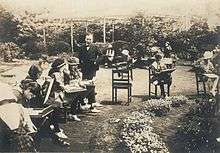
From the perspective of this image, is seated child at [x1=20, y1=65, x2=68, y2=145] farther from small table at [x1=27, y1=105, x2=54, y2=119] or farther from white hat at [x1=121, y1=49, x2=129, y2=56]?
white hat at [x1=121, y1=49, x2=129, y2=56]

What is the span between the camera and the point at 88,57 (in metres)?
5.82

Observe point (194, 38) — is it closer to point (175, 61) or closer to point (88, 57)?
point (175, 61)

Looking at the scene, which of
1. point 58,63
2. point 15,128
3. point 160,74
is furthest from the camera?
point 160,74

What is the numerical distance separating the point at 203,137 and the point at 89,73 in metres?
1.20

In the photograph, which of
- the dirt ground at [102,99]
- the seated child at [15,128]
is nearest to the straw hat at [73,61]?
the dirt ground at [102,99]

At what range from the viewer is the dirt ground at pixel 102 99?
5.58 meters

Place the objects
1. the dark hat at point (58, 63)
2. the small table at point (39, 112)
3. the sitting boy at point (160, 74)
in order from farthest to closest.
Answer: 1. the sitting boy at point (160, 74)
2. the dark hat at point (58, 63)
3. the small table at point (39, 112)

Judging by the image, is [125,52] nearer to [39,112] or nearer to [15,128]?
[39,112]

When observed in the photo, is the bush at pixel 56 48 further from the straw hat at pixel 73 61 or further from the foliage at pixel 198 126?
the foliage at pixel 198 126

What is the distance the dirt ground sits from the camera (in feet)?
18.3

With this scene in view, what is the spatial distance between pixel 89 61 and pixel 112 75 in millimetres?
248

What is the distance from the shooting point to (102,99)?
5.85m

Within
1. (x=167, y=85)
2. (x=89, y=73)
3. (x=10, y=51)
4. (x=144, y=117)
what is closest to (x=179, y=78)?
(x=167, y=85)

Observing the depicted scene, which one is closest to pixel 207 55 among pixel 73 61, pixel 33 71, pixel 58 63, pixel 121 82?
pixel 121 82
